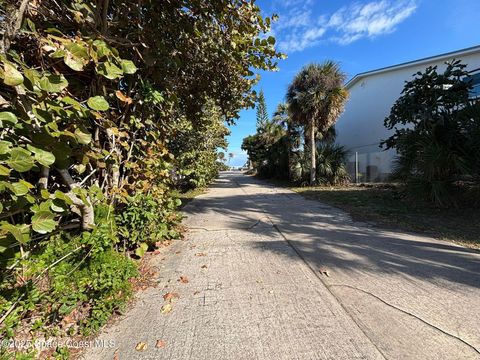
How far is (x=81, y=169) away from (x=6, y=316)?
1.46 meters

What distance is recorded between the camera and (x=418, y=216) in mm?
6645

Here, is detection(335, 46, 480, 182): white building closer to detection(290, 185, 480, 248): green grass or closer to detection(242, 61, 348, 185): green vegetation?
detection(242, 61, 348, 185): green vegetation

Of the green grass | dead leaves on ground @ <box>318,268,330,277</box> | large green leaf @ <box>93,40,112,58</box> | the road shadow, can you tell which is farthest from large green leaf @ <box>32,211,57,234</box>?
the green grass

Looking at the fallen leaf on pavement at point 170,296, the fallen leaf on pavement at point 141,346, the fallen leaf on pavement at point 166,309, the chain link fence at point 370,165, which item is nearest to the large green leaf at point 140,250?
the fallen leaf on pavement at point 170,296

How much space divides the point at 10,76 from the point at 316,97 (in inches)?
554

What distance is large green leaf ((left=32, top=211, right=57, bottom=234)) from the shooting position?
200 cm

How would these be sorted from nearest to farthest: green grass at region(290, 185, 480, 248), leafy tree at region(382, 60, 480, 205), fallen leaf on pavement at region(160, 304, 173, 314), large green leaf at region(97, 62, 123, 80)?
1. large green leaf at region(97, 62, 123, 80)
2. fallen leaf on pavement at region(160, 304, 173, 314)
3. green grass at region(290, 185, 480, 248)
4. leafy tree at region(382, 60, 480, 205)

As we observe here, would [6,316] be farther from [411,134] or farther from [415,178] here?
[411,134]

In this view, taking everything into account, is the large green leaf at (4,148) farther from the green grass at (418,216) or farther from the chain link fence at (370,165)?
the chain link fence at (370,165)

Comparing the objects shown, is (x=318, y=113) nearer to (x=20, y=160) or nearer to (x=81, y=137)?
(x=81, y=137)

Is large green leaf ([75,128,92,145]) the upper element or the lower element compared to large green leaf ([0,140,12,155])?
Answer: upper

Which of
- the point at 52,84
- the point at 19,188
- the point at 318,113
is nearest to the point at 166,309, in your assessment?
the point at 19,188

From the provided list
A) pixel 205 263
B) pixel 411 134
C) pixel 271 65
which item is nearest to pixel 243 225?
pixel 205 263

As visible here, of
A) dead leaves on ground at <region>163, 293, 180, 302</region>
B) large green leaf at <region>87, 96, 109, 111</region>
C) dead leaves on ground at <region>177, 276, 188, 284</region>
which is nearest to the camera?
large green leaf at <region>87, 96, 109, 111</region>
